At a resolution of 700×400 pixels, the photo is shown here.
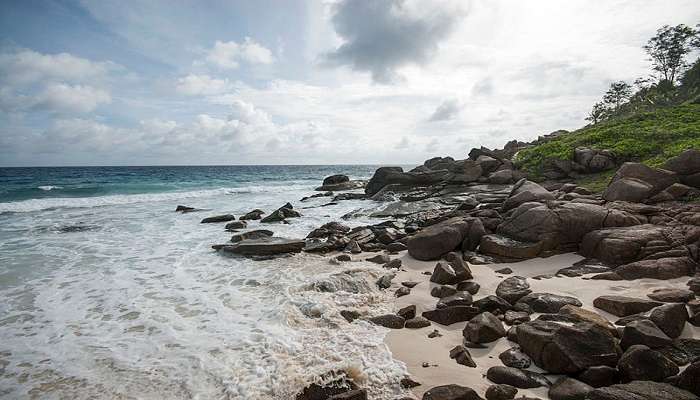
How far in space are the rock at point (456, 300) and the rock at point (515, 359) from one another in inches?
57.6

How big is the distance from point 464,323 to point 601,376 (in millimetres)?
2119

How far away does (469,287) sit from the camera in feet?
23.6

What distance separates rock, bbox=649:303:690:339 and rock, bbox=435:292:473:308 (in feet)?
8.26

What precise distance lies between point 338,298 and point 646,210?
838cm

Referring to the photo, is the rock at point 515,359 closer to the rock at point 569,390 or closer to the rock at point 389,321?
the rock at point 569,390

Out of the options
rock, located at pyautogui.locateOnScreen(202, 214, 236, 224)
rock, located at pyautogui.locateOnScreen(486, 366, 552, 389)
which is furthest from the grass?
rock, located at pyautogui.locateOnScreen(202, 214, 236, 224)

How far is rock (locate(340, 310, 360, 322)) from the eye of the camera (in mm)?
6289

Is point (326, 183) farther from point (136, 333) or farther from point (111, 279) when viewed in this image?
point (136, 333)

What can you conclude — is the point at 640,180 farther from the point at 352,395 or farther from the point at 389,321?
the point at 352,395

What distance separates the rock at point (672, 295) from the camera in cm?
552

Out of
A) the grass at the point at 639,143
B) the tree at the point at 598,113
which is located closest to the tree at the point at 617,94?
the tree at the point at 598,113

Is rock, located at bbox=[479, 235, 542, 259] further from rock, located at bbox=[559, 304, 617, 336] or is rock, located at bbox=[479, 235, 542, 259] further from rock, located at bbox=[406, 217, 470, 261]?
rock, located at bbox=[559, 304, 617, 336]

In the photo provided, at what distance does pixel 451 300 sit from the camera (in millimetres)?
6363

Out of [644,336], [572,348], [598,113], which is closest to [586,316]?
[644,336]
